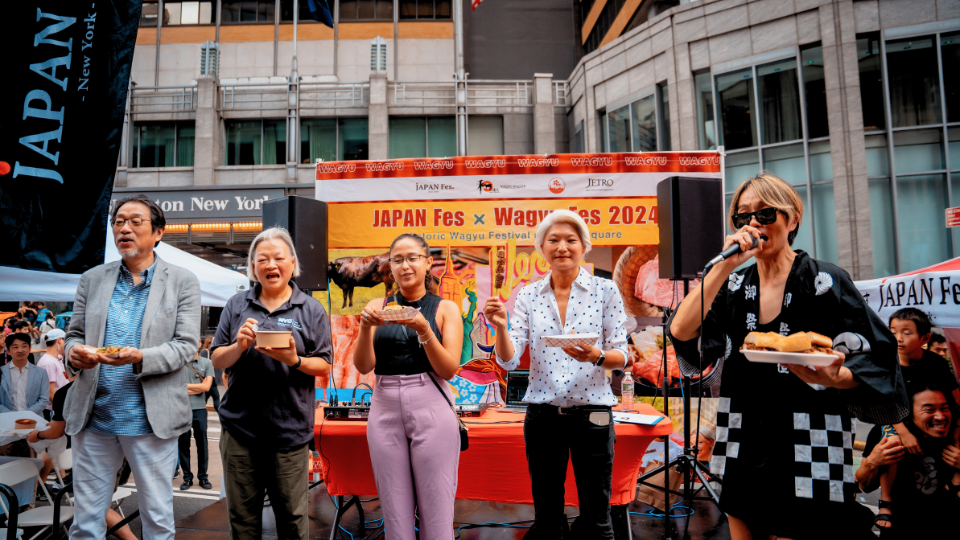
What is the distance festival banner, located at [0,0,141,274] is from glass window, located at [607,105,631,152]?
11.9 metres

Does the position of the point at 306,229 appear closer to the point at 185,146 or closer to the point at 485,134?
the point at 485,134

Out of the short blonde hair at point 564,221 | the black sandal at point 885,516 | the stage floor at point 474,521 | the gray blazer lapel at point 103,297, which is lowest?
the stage floor at point 474,521

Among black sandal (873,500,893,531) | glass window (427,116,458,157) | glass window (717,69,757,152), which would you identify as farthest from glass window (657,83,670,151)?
black sandal (873,500,893,531)

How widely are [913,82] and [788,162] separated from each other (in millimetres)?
2401

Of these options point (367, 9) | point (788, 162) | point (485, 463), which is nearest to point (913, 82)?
point (788, 162)

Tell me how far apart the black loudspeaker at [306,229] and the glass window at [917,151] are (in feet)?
35.3

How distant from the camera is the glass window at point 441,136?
1638 centimetres

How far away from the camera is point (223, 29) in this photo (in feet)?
59.5

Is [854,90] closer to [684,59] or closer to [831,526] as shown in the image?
[684,59]

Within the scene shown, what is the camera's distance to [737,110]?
1148cm

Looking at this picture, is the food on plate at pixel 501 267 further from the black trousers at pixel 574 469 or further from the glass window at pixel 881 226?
the glass window at pixel 881 226

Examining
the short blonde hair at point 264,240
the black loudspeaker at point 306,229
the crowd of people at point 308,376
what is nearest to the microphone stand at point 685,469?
the crowd of people at point 308,376

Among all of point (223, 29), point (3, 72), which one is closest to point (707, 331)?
point (3, 72)

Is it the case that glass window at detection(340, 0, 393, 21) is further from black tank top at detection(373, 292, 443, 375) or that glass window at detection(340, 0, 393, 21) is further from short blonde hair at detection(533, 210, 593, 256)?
black tank top at detection(373, 292, 443, 375)
